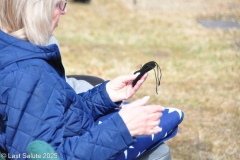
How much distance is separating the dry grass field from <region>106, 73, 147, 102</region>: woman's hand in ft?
4.65

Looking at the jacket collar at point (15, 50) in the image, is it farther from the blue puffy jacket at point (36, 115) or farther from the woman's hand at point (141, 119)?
the woman's hand at point (141, 119)

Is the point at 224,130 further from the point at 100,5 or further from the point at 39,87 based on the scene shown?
the point at 100,5

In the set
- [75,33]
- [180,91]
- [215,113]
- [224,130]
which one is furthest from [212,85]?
[75,33]

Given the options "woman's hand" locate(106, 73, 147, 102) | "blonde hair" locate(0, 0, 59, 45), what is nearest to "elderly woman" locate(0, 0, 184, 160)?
"blonde hair" locate(0, 0, 59, 45)

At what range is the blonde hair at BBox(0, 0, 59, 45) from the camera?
197cm

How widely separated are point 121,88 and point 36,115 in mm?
727

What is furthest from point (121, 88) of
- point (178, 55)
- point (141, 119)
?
point (178, 55)

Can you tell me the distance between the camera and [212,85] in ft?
17.5

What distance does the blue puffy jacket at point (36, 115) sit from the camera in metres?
1.86

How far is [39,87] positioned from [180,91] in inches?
134

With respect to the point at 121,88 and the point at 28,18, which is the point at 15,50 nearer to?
the point at 28,18

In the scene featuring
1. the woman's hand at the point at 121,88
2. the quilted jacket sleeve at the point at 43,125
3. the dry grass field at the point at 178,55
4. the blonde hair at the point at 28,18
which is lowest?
the dry grass field at the point at 178,55

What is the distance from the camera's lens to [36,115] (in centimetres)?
186

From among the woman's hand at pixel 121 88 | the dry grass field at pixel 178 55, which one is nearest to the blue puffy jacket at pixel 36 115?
the woman's hand at pixel 121 88
